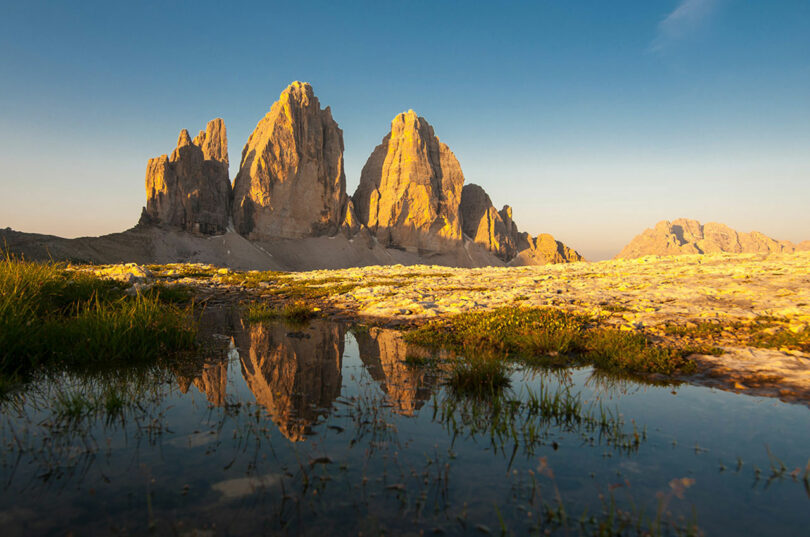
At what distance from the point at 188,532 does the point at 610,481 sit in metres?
3.97

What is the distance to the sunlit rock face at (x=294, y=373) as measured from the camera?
238 inches

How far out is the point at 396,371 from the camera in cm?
858

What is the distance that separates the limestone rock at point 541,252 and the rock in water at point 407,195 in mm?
41657

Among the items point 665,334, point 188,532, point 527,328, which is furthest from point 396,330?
point 188,532

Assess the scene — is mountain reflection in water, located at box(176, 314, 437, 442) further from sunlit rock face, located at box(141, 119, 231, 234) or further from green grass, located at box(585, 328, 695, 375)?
sunlit rock face, located at box(141, 119, 231, 234)

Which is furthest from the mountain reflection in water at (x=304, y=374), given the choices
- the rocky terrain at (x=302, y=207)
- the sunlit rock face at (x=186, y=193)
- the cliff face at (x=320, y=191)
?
the sunlit rock face at (x=186, y=193)

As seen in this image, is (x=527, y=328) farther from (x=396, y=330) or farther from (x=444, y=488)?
(x=444, y=488)

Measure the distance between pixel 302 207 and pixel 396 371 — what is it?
4984 inches

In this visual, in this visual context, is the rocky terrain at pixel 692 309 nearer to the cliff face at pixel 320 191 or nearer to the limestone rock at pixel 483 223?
the cliff face at pixel 320 191

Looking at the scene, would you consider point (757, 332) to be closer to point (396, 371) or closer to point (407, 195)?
point (396, 371)

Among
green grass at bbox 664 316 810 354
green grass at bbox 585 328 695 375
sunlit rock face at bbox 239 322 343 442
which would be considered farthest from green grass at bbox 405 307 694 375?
sunlit rock face at bbox 239 322 343 442

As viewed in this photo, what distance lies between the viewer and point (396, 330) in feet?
44.2

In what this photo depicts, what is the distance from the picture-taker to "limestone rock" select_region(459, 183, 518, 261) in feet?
556

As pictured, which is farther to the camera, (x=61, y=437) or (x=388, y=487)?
(x=61, y=437)
